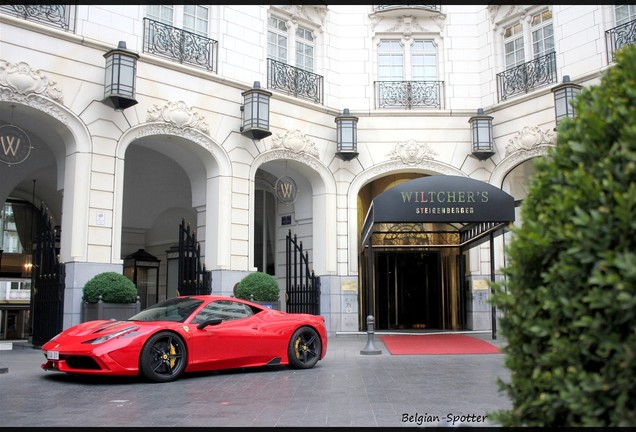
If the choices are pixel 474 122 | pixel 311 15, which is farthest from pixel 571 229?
pixel 311 15

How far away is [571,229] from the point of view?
2664 millimetres

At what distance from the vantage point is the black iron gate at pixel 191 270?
53.8ft

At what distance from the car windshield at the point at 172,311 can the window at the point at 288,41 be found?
35.4ft

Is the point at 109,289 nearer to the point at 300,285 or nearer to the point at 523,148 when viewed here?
the point at 300,285

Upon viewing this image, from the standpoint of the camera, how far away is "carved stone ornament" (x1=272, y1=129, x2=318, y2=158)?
18.2m

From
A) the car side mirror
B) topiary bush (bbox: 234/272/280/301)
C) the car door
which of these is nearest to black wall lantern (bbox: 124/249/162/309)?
topiary bush (bbox: 234/272/280/301)

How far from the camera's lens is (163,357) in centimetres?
881

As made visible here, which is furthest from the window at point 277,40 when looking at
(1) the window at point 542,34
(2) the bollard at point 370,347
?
(2) the bollard at point 370,347

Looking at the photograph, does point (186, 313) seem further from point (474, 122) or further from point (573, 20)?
point (573, 20)

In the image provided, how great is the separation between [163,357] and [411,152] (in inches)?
504

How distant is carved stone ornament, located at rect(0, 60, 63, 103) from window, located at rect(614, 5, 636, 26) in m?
14.7

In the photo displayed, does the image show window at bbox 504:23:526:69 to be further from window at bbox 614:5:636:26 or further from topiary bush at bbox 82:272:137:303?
topiary bush at bbox 82:272:137:303

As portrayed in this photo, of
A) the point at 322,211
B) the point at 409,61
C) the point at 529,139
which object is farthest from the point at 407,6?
the point at 322,211

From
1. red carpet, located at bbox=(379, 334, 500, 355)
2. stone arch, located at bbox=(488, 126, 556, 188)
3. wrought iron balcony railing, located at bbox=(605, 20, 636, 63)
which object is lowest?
red carpet, located at bbox=(379, 334, 500, 355)
